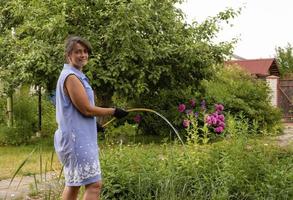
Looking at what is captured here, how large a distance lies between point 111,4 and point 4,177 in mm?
4026

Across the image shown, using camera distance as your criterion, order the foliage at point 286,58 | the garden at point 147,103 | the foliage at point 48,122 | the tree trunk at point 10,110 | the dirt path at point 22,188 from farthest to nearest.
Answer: the foliage at point 286,58, the foliage at point 48,122, the tree trunk at point 10,110, the dirt path at point 22,188, the garden at point 147,103

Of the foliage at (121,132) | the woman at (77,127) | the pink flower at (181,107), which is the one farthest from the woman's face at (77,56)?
the pink flower at (181,107)

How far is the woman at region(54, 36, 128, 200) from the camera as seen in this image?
11.7ft

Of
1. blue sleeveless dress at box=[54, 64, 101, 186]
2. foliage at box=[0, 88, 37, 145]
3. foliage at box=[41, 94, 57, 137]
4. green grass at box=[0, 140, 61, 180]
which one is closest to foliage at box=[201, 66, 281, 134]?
foliage at box=[41, 94, 57, 137]

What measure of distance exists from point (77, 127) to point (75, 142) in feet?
0.35

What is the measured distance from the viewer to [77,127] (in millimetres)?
3590

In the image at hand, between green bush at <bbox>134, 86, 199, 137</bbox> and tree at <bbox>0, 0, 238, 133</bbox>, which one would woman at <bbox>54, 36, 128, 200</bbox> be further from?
green bush at <bbox>134, 86, 199, 137</bbox>

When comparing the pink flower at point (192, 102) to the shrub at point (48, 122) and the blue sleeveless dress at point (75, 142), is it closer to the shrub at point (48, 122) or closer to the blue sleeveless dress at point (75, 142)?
the shrub at point (48, 122)

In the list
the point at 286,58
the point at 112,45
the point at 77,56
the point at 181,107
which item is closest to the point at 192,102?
the point at 181,107

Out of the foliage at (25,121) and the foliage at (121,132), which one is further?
the foliage at (25,121)

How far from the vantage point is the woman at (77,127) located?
11.7ft

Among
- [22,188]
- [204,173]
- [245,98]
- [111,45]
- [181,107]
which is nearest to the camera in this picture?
[204,173]

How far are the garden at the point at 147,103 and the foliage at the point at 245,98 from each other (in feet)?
0.10

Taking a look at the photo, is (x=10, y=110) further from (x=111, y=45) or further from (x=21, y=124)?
(x=111, y=45)
